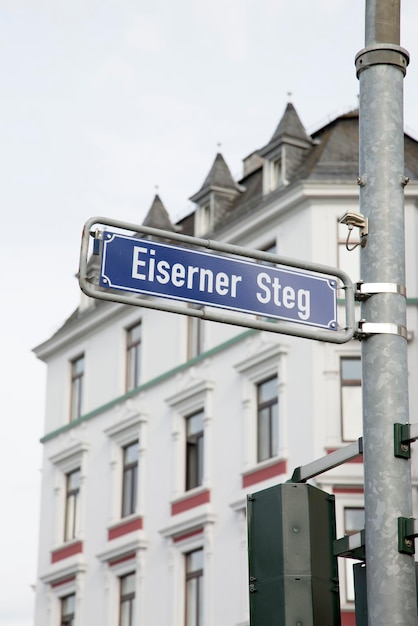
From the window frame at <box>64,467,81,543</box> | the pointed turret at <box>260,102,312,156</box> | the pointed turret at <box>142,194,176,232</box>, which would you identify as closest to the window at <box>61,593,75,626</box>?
the window frame at <box>64,467,81,543</box>

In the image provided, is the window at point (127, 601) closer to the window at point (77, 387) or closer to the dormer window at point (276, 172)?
the window at point (77, 387)

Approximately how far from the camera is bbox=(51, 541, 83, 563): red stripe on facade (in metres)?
32.5

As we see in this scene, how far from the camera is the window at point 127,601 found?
30.4 meters

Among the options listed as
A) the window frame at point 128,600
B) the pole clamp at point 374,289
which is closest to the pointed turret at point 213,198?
the window frame at point 128,600

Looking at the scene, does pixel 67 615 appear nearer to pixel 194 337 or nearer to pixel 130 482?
pixel 130 482

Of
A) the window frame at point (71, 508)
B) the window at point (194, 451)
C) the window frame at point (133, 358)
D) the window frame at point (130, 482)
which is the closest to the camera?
the window at point (194, 451)

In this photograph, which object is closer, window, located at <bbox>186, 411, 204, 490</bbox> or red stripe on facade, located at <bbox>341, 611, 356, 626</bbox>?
red stripe on facade, located at <bbox>341, 611, 356, 626</bbox>

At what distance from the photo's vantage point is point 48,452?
115ft

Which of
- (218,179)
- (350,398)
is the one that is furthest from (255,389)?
(218,179)

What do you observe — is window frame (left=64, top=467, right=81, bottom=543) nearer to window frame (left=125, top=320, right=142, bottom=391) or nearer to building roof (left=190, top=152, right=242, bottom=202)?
window frame (left=125, top=320, right=142, bottom=391)

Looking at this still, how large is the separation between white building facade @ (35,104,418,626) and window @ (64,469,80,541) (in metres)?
0.05

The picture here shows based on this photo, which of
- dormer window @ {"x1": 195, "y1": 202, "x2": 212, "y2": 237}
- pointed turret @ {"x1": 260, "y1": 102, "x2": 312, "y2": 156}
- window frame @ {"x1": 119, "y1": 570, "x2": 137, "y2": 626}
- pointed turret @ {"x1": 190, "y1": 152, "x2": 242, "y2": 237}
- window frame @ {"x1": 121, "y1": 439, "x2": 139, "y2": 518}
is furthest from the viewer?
dormer window @ {"x1": 195, "y1": 202, "x2": 212, "y2": 237}

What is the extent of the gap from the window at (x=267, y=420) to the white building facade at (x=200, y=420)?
4 centimetres

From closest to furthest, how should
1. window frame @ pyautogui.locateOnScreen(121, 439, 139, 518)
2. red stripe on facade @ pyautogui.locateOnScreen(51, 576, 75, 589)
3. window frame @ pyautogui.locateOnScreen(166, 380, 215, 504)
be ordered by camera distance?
1. window frame @ pyautogui.locateOnScreen(166, 380, 215, 504)
2. window frame @ pyautogui.locateOnScreen(121, 439, 139, 518)
3. red stripe on facade @ pyautogui.locateOnScreen(51, 576, 75, 589)
